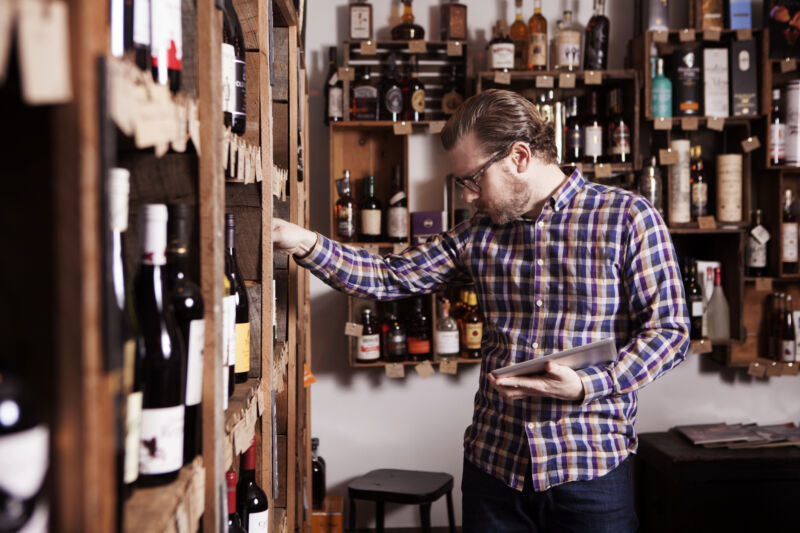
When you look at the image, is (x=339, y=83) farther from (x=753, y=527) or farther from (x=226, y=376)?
(x=753, y=527)

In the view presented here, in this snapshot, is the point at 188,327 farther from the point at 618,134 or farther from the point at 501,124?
the point at 618,134

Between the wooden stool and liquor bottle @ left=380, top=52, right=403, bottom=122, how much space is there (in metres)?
1.71

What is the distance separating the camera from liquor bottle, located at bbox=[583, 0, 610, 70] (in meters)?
3.28

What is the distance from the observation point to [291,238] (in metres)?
1.63

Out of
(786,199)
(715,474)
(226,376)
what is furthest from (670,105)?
(226,376)

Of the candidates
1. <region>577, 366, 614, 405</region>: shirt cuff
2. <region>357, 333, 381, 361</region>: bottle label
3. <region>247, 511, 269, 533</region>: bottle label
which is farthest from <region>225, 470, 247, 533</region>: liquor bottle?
<region>357, 333, 381, 361</region>: bottle label

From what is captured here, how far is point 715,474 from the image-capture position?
302 cm

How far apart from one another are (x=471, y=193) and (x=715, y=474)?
2.08 m

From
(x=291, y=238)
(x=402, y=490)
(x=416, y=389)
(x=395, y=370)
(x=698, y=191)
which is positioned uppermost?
(x=698, y=191)

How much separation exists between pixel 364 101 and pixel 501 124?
1.68 metres

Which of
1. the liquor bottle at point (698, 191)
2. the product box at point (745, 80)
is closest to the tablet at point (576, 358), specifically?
the liquor bottle at point (698, 191)

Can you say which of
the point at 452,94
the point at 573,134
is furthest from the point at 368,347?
the point at 573,134

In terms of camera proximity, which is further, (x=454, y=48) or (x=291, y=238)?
(x=454, y=48)

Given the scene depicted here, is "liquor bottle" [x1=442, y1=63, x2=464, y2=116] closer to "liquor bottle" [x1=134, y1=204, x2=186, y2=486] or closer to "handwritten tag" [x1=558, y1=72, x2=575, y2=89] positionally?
"handwritten tag" [x1=558, y1=72, x2=575, y2=89]
